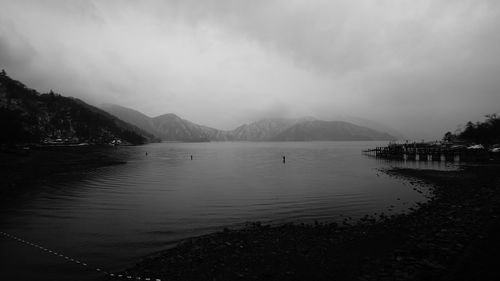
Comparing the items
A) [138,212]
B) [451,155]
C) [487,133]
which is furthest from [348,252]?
[487,133]

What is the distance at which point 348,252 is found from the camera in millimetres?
15461

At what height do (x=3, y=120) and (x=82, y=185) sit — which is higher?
(x=3, y=120)

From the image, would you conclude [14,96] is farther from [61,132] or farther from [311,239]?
[311,239]

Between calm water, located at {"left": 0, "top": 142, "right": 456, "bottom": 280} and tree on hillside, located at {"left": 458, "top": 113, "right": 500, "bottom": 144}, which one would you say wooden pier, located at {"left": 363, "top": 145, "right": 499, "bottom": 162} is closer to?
tree on hillside, located at {"left": 458, "top": 113, "right": 500, "bottom": 144}

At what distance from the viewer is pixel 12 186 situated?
39.6m

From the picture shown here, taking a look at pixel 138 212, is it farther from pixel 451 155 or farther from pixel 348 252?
pixel 451 155

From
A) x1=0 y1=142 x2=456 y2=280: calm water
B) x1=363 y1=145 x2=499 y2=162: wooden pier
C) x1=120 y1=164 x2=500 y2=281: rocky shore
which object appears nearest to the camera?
x1=120 y1=164 x2=500 y2=281: rocky shore

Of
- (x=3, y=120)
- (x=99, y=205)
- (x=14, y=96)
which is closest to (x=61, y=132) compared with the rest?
(x=14, y=96)

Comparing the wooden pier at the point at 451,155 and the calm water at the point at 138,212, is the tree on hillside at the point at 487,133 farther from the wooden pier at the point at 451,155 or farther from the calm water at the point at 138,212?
the calm water at the point at 138,212

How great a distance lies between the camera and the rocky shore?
12.2 meters

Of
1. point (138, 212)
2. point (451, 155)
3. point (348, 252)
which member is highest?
point (451, 155)

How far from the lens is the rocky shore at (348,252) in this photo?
12.2 meters

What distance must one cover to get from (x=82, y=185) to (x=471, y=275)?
48.3m

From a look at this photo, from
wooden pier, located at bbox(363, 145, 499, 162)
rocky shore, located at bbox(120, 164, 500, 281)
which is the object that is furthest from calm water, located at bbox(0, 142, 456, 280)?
wooden pier, located at bbox(363, 145, 499, 162)
